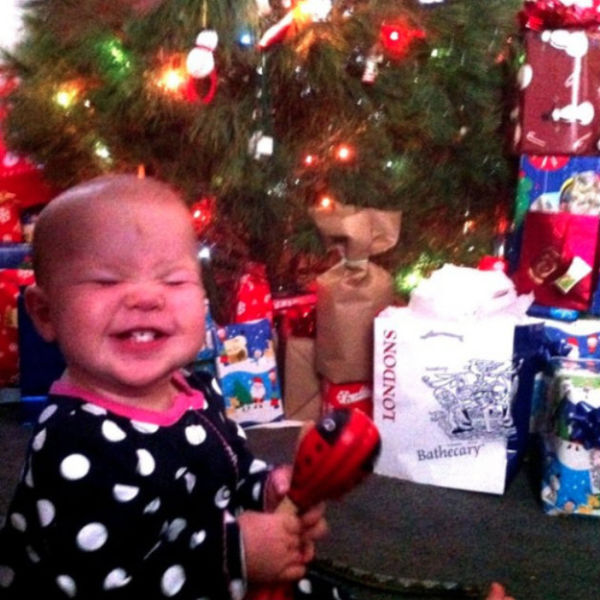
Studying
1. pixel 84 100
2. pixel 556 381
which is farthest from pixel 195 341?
pixel 84 100

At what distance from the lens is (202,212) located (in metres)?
1.59

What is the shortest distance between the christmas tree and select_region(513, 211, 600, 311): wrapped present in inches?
6.1

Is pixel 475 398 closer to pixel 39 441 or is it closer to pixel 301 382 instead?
pixel 301 382

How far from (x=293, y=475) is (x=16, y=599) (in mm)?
262

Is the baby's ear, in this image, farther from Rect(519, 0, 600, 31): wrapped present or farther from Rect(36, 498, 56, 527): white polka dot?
Rect(519, 0, 600, 31): wrapped present

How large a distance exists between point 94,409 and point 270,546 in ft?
0.64

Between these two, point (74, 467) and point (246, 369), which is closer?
point (74, 467)

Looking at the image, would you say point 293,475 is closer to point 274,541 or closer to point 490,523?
point 274,541

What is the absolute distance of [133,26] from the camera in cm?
143

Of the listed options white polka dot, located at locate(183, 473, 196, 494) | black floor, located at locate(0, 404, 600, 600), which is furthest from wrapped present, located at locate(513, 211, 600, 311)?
white polka dot, located at locate(183, 473, 196, 494)

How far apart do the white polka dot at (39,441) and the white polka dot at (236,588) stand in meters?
0.20

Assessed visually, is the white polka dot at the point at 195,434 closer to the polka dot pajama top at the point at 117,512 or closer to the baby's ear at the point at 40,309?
the polka dot pajama top at the point at 117,512

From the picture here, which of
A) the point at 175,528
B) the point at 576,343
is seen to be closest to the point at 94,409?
the point at 175,528

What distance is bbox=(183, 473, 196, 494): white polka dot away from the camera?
2.39 ft
